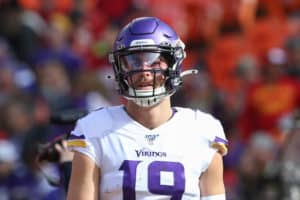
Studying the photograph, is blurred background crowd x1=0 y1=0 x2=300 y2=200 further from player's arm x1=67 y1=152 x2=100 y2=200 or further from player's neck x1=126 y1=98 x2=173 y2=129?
player's arm x1=67 y1=152 x2=100 y2=200

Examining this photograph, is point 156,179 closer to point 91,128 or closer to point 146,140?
point 146,140

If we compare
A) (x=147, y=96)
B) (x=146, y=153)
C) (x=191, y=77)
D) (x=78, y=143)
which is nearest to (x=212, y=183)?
(x=146, y=153)

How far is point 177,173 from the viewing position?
4.71 meters

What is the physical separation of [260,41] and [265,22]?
34 centimetres

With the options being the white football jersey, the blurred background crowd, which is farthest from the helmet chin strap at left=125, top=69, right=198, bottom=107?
the blurred background crowd

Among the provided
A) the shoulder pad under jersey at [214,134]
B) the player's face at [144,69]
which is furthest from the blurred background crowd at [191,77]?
the player's face at [144,69]

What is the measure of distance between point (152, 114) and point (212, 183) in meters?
0.38

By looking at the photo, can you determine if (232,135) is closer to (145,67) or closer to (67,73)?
(67,73)

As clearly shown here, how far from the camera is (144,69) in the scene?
4738 millimetres

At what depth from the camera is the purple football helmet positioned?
474 centimetres

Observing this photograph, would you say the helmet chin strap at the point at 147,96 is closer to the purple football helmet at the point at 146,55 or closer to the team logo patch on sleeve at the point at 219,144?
the purple football helmet at the point at 146,55

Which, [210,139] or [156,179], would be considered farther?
[210,139]

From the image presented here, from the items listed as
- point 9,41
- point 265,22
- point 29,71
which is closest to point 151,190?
point 265,22

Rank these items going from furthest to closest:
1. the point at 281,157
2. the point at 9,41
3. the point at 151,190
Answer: the point at 9,41 → the point at 281,157 → the point at 151,190
